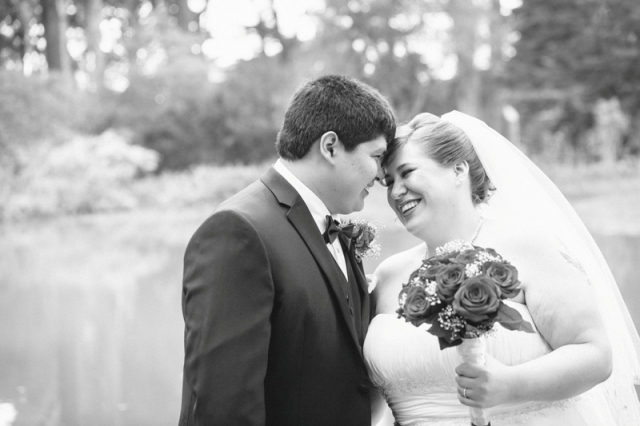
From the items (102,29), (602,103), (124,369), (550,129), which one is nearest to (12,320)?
(124,369)

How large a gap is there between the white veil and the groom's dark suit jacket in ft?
3.67

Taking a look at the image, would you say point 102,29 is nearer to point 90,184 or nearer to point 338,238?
point 90,184

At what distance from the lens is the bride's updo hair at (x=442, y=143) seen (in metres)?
3.17

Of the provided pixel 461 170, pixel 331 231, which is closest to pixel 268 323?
pixel 331 231

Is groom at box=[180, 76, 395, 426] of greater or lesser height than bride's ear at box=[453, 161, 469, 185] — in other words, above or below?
below

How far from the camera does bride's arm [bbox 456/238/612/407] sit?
2.67m

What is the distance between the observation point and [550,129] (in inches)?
1102

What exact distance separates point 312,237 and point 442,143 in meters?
A: 0.89

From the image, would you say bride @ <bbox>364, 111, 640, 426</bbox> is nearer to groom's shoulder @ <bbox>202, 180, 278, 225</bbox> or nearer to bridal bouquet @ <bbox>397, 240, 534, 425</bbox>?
bridal bouquet @ <bbox>397, 240, 534, 425</bbox>

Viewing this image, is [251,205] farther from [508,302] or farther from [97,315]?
[97,315]

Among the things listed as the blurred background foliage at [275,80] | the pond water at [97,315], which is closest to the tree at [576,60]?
the blurred background foliage at [275,80]

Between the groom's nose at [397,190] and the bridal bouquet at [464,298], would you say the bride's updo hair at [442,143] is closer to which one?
the groom's nose at [397,190]

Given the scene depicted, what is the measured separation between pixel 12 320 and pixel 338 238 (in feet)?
31.3

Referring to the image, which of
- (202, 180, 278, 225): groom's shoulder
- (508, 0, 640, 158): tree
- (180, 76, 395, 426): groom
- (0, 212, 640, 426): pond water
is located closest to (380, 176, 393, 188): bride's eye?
(180, 76, 395, 426): groom
